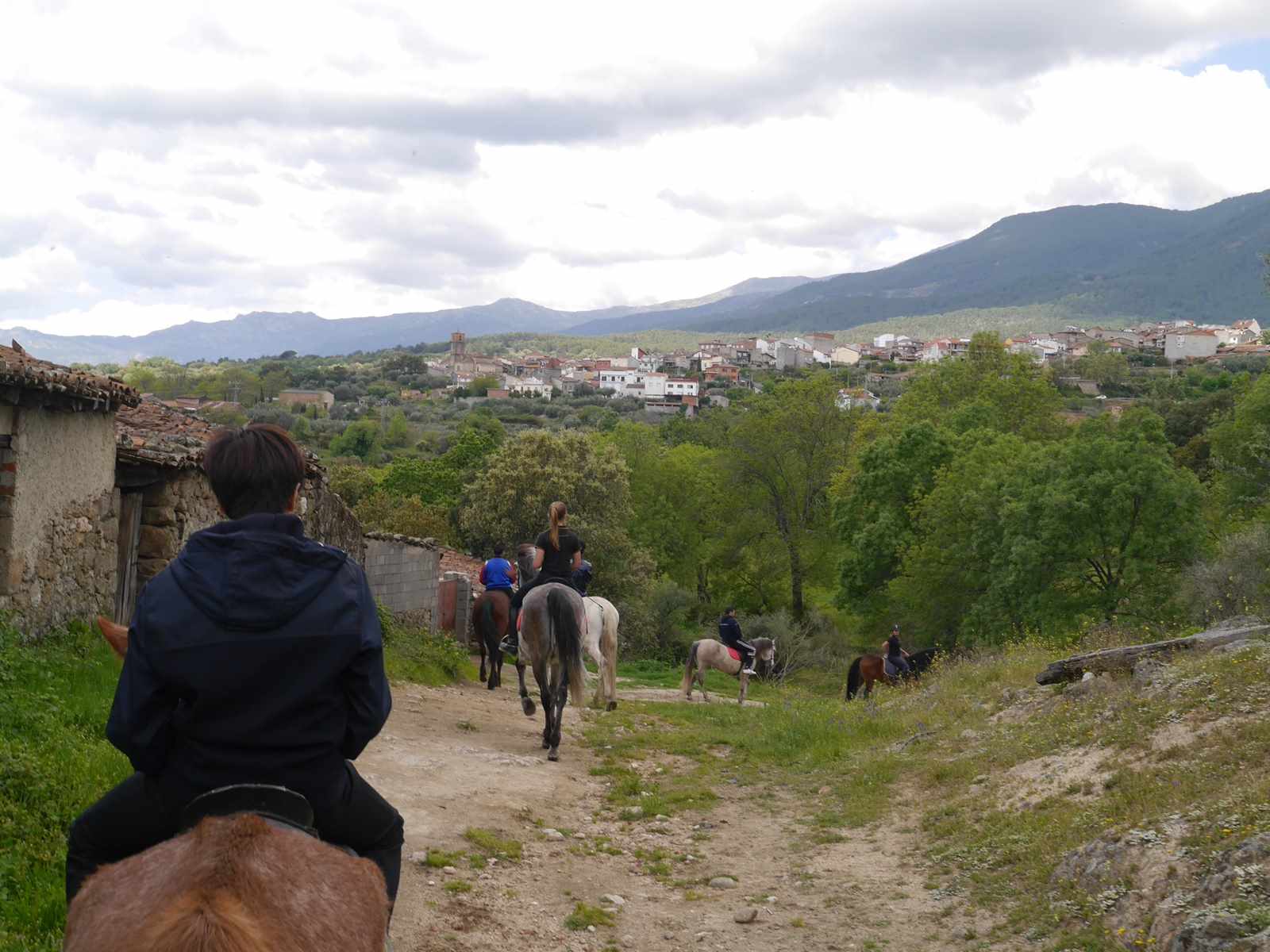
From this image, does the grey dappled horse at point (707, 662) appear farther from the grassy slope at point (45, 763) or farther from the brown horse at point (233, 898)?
the brown horse at point (233, 898)

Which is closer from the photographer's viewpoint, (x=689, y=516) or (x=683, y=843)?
(x=683, y=843)

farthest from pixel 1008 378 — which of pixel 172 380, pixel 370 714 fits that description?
pixel 172 380

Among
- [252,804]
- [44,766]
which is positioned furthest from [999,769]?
[252,804]

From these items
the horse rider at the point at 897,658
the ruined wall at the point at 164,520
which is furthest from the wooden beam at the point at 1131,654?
the ruined wall at the point at 164,520

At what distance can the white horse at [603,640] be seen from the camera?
12.2 metres

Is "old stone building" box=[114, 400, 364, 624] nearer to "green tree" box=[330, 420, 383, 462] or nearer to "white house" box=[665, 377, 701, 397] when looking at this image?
"green tree" box=[330, 420, 383, 462]

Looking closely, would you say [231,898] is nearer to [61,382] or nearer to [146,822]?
[146,822]

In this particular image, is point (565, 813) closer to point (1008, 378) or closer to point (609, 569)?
point (609, 569)

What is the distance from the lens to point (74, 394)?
9.12m

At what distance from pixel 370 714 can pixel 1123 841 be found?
4.98 meters

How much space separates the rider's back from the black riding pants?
0.08 metres

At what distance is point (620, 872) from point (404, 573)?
1338 centimetres

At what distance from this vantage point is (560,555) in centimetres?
1108

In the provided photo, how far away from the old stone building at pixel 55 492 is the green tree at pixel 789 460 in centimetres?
3635
